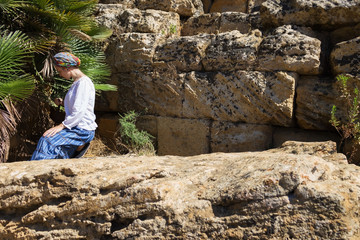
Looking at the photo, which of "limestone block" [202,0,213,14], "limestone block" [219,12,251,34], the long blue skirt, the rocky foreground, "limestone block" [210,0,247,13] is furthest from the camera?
"limestone block" [202,0,213,14]

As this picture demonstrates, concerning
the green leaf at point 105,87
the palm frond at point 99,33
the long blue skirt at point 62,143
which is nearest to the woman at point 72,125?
the long blue skirt at point 62,143

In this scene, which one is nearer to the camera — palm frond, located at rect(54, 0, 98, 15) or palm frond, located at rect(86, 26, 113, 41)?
palm frond, located at rect(54, 0, 98, 15)

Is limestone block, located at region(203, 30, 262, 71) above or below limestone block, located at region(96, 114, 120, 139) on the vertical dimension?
above

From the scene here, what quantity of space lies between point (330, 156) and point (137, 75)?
3.20m

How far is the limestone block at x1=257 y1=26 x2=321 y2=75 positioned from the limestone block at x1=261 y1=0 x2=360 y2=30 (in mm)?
261

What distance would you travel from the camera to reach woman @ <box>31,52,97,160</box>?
3.71 metres

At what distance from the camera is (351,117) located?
4750mm

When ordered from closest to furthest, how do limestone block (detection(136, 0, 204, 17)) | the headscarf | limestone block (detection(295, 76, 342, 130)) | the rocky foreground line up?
the rocky foreground < the headscarf < limestone block (detection(295, 76, 342, 130)) < limestone block (detection(136, 0, 204, 17))

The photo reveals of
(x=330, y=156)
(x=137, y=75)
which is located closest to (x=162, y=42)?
(x=137, y=75)

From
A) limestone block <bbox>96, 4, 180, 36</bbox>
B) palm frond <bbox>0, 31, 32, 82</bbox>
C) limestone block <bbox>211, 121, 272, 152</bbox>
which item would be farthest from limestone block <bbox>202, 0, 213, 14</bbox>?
palm frond <bbox>0, 31, 32, 82</bbox>

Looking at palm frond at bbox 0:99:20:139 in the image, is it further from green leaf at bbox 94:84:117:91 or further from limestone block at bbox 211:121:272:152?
limestone block at bbox 211:121:272:152

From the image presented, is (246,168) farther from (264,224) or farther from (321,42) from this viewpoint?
(321,42)

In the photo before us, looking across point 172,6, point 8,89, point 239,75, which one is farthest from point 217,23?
point 8,89

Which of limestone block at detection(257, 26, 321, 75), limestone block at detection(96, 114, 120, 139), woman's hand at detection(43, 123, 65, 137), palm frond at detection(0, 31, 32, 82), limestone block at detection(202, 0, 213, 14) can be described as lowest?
limestone block at detection(96, 114, 120, 139)
